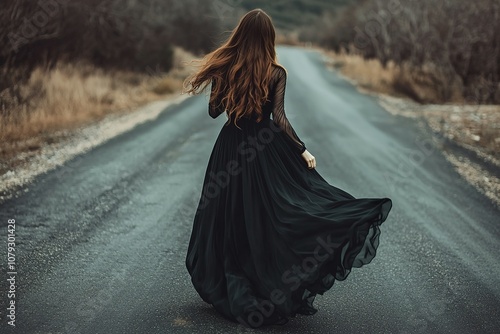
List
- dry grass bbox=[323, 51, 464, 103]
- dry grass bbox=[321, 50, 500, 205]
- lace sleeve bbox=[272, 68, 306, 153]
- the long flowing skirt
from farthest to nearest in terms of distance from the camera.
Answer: dry grass bbox=[323, 51, 464, 103] → dry grass bbox=[321, 50, 500, 205] → lace sleeve bbox=[272, 68, 306, 153] → the long flowing skirt

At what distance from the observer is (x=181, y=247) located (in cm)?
525

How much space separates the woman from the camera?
3543mm

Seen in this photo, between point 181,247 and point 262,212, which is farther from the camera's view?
point 181,247

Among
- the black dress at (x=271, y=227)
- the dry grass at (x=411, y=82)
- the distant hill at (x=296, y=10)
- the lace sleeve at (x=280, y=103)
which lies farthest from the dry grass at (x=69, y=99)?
the distant hill at (x=296, y=10)

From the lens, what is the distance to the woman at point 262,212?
11.6 ft

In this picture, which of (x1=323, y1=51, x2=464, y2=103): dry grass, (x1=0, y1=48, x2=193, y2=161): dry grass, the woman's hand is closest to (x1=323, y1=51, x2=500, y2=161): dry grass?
(x1=323, y1=51, x2=464, y2=103): dry grass

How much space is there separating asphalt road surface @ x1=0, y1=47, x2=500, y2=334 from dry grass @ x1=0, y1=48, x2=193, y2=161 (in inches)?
54.1

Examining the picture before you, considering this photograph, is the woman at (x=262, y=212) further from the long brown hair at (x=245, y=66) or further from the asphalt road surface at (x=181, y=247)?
the asphalt road surface at (x=181, y=247)

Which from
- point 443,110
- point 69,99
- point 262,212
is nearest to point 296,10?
point 443,110

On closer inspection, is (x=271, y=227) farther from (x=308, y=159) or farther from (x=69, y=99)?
(x=69, y=99)

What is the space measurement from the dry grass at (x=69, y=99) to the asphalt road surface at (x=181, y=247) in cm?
137

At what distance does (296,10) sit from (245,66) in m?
110

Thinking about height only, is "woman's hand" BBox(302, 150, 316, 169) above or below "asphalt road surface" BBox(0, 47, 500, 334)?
above

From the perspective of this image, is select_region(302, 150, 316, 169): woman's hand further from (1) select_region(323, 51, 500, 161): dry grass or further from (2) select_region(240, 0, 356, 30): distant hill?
(2) select_region(240, 0, 356, 30): distant hill
